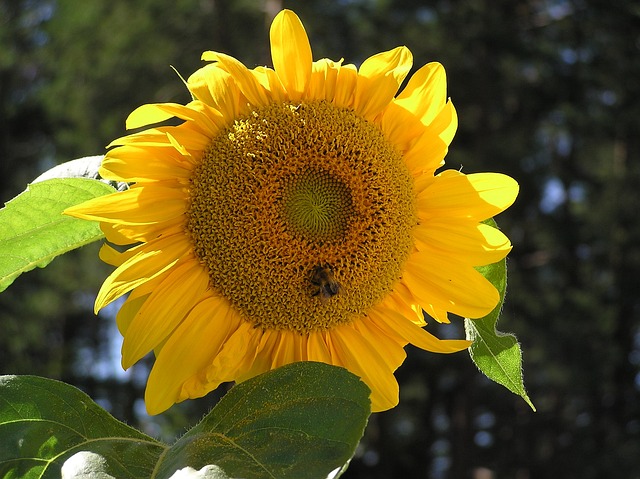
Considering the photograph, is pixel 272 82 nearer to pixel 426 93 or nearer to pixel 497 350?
A: pixel 426 93

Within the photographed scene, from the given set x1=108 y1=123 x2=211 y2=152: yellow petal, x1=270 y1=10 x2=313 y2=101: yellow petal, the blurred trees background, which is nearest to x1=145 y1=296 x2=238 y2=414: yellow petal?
x1=108 y1=123 x2=211 y2=152: yellow petal

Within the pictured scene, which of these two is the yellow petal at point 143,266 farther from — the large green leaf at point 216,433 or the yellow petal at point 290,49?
the yellow petal at point 290,49

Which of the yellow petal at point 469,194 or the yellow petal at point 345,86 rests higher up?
the yellow petal at point 345,86

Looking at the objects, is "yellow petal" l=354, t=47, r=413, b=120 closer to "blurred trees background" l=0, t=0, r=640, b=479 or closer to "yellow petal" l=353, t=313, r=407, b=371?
"yellow petal" l=353, t=313, r=407, b=371

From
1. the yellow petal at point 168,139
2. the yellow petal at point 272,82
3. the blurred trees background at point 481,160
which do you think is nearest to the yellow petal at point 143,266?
the yellow petal at point 168,139

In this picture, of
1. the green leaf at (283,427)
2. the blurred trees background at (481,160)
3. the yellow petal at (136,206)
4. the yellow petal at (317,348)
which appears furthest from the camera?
the blurred trees background at (481,160)

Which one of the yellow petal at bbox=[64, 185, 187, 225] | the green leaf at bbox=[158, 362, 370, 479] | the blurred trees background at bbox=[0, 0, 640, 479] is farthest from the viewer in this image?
the blurred trees background at bbox=[0, 0, 640, 479]
